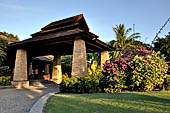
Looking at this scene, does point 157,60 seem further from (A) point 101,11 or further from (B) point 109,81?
(A) point 101,11

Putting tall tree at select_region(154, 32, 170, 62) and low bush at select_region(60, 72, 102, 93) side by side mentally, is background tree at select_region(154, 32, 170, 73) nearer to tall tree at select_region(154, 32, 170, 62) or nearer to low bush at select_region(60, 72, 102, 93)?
tall tree at select_region(154, 32, 170, 62)

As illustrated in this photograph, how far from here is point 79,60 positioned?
1026 centimetres

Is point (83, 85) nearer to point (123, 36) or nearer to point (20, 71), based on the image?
point (20, 71)

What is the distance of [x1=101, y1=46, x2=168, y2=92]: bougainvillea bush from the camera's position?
6824 mm

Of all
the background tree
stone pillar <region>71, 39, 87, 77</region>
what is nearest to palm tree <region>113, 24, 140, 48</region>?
the background tree

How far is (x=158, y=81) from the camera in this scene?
7055 mm

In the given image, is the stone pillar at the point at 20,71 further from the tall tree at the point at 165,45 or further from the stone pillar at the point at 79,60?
the tall tree at the point at 165,45

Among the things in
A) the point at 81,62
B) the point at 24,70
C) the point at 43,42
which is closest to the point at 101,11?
the point at 81,62

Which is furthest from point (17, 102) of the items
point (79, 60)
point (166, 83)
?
point (166, 83)

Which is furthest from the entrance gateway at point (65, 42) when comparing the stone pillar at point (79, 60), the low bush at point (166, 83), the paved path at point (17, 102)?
the low bush at point (166, 83)

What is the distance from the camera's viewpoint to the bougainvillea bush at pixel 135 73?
6.82 m

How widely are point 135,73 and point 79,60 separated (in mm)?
4637

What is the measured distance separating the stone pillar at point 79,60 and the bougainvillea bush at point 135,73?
269 centimetres

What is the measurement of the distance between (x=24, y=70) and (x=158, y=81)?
12.2 metres
